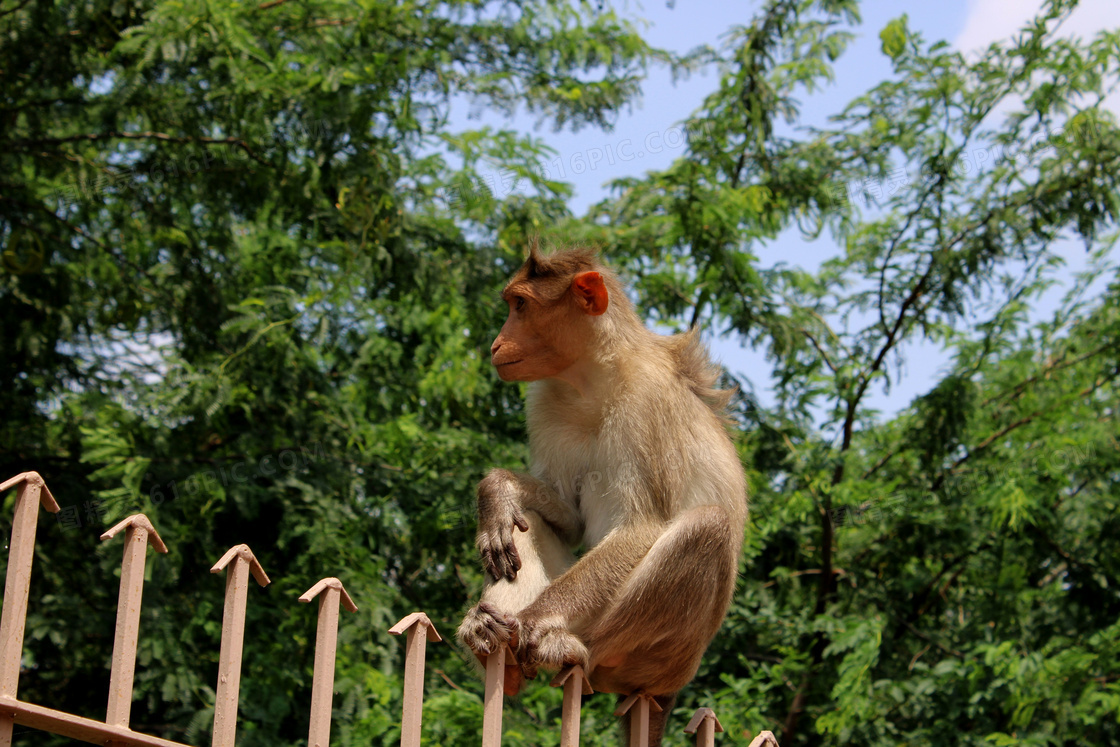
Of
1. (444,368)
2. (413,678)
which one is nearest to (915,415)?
(444,368)

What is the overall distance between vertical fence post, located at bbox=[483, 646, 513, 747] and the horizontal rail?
86cm

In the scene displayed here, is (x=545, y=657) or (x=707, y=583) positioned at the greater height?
(x=707, y=583)

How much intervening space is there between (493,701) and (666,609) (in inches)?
48.0

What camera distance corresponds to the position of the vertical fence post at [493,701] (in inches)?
114

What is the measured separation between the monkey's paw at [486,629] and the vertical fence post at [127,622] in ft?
4.46

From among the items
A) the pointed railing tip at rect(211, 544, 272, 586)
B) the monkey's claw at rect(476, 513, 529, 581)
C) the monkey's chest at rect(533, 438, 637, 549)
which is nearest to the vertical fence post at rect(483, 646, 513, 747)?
the pointed railing tip at rect(211, 544, 272, 586)

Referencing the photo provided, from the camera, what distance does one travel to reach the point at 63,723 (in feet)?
7.59

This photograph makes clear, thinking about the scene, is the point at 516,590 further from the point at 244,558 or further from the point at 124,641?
the point at 124,641

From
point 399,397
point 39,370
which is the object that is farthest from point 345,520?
point 39,370

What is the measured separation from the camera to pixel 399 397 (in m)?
9.23

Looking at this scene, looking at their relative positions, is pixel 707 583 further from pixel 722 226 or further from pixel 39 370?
pixel 39 370

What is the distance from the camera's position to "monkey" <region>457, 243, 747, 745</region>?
4.02 metres

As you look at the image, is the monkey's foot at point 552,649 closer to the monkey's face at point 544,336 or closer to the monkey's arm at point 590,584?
the monkey's arm at point 590,584

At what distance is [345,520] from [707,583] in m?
4.50
